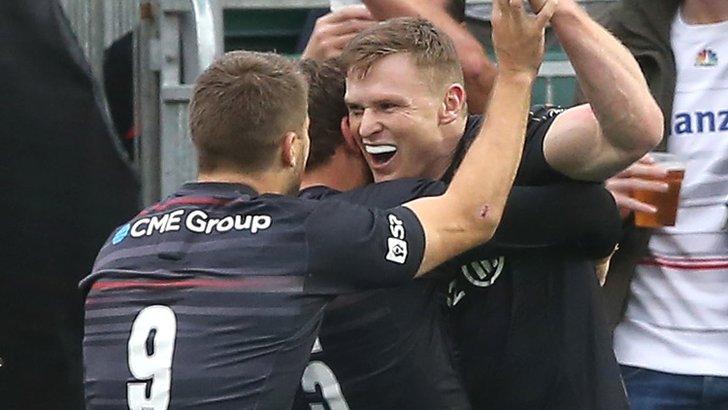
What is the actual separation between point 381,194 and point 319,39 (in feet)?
2.48

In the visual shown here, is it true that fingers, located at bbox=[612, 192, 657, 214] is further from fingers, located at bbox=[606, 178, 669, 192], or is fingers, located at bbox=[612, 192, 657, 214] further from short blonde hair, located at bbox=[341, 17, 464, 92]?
short blonde hair, located at bbox=[341, 17, 464, 92]

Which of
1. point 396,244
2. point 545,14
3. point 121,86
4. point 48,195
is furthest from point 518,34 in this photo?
point 121,86

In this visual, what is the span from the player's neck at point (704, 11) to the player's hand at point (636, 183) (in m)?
0.54

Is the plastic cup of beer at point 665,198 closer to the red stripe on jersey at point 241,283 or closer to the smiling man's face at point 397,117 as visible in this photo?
the smiling man's face at point 397,117

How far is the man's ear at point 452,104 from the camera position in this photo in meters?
3.57

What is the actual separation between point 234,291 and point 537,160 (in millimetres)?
743

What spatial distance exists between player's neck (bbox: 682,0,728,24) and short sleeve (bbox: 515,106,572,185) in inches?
29.5

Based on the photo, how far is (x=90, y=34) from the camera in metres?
5.04

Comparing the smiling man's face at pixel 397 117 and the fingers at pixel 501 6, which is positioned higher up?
the fingers at pixel 501 6

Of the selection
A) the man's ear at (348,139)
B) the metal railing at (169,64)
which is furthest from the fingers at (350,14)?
the man's ear at (348,139)

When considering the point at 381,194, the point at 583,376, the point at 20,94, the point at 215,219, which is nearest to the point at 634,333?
the point at 583,376

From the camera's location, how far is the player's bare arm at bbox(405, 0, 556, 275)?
131 inches

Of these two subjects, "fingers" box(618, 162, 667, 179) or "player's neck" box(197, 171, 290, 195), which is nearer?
"player's neck" box(197, 171, 290, 195)

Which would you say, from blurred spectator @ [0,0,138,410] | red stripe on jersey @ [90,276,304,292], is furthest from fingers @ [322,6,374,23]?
red stripe on jersey @ [90,276,304,292]
